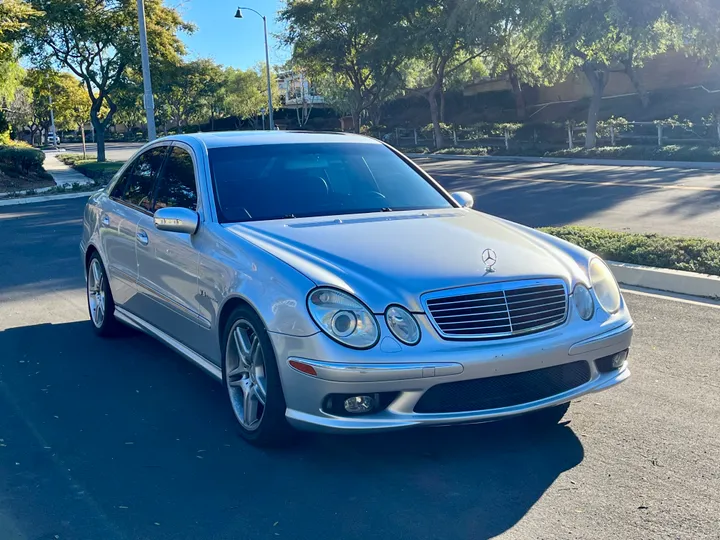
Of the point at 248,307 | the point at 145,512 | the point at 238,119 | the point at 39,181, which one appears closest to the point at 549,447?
the point at 248,307

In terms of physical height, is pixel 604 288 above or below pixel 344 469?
above

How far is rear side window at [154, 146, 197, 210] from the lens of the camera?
5546mm

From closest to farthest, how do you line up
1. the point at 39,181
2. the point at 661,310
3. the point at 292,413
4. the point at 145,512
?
1. the point at 145,512
2. the point at 292,413
3. the point at 661,310
4. the point at 39,181

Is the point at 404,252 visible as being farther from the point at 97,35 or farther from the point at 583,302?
the point at 97,35

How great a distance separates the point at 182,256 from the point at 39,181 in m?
22.9

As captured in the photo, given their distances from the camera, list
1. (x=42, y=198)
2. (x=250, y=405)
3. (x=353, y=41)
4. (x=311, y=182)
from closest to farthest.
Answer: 1. (x=250, y=405)
2. (x=311, y=182)
3. (x=42, y=198)
4. (x=353, y=41)

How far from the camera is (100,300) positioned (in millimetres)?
6953

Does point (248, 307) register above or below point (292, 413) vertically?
above

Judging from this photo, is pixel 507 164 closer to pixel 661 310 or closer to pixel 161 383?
pixel 661 310

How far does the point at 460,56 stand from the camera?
143ft

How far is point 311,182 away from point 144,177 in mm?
1565

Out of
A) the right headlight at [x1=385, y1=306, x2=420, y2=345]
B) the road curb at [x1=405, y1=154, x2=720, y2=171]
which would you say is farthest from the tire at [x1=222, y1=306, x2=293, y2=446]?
the road curb at [x1=405, y1=154, x2=720, y2=171]

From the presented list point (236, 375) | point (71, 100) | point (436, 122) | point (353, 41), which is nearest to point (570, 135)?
point (436, 122)

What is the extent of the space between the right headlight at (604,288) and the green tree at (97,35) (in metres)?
29.8
